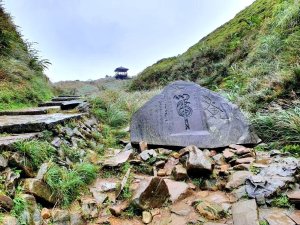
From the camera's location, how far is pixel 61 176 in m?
2.73

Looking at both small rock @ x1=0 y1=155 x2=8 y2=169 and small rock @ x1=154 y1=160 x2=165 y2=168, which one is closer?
small rock @ x1=0 y1=155 x2=8 y2=169

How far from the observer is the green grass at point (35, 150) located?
8.63 ft

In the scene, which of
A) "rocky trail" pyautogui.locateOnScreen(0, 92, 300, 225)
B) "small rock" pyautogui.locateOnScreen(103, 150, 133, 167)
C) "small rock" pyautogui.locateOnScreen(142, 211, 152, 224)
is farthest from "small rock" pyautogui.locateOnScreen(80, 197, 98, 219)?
"small rock" pyautogui.locateOnScreen(103, 150, 133, 167)

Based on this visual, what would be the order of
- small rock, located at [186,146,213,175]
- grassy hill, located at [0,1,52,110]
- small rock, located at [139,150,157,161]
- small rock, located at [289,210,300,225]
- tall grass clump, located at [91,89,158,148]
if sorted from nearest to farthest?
1. small rock, located at [289,210,300,225]
2. small rock, located at [186,146,213,175]
3. small rock, located at [139,150,157,161]
4. tall grass clump, located at [91,89,158,148]
5. grassy hill, located at [0,1,52,110]

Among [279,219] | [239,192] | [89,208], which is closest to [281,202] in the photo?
[279,219]

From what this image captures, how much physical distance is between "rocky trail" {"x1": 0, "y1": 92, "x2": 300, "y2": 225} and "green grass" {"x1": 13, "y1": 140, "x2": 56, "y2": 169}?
0.05 meters

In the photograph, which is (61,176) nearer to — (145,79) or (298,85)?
(298,85)

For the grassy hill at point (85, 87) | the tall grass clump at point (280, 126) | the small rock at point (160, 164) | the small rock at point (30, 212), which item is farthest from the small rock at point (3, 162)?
the grassy hill at point (85, 87)

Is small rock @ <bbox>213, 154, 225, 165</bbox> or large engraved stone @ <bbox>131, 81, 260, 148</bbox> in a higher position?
large engraved stone @ <bbox>131, 81, 260, 148</bbox>

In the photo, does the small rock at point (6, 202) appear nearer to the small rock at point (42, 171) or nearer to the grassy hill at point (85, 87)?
the small rock at point (42, 171)

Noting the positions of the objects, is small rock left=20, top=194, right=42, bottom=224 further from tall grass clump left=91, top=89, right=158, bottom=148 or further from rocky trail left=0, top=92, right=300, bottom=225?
tall grass clump left=91, top=89, right=158, bottom=148

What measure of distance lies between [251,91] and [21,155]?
446cm

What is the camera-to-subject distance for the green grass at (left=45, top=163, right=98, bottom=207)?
8.32 ft

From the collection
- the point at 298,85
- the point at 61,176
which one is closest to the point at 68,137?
the point at 61,176
